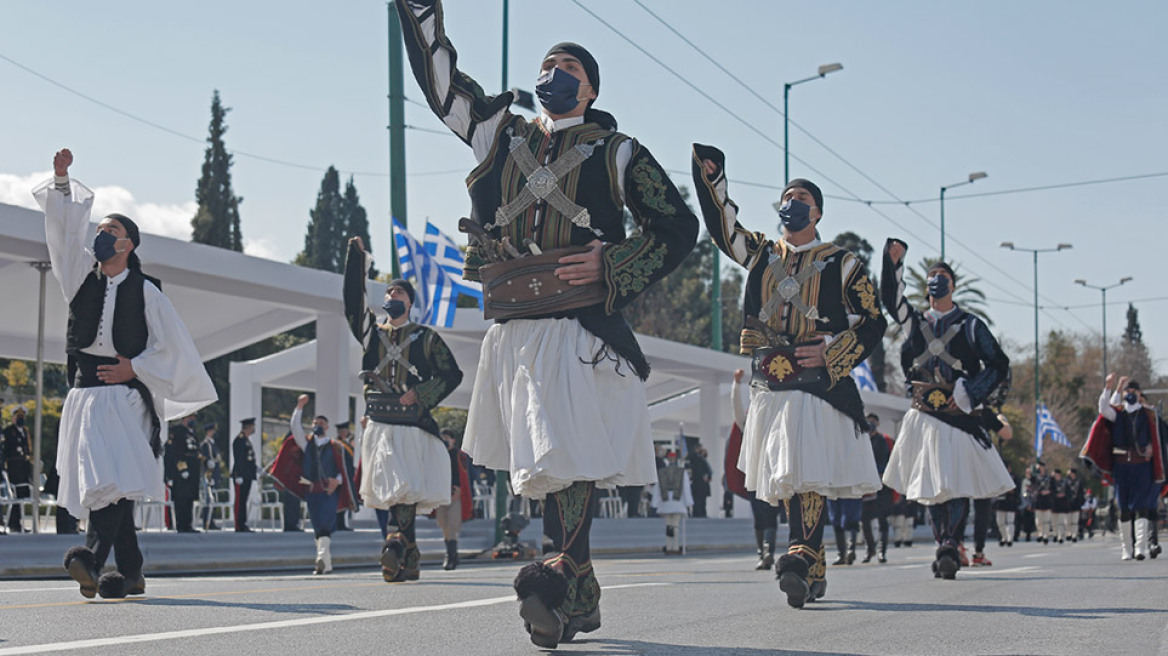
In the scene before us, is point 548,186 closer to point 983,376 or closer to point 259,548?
point 983,376

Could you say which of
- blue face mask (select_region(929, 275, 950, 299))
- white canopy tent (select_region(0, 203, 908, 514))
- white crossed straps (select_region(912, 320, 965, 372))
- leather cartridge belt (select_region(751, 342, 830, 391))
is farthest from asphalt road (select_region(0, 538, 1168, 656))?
white canopy tent (select_region(0, 203, 908, 514))

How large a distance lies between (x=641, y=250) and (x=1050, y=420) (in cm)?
4491

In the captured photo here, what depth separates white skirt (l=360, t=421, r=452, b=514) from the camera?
426 inches

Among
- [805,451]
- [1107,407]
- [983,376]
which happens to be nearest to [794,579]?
[805,451]

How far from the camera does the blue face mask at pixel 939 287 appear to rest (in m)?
11.0

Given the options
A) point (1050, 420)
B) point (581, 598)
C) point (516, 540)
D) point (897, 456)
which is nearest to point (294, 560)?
point (516, 540)

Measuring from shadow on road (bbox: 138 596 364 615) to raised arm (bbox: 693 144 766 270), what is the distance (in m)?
2.57

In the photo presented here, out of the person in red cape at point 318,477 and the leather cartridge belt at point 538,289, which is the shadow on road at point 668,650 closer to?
the leather cartridge belt at point 538,289

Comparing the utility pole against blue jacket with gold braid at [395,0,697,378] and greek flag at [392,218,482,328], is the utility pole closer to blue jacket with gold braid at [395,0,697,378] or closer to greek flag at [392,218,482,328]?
greek flag at [392,218,482,328]

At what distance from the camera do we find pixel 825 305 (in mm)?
8266

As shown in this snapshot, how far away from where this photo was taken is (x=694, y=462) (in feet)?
109

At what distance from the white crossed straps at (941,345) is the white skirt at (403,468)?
3722mm

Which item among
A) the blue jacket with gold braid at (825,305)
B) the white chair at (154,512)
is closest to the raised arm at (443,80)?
the blue jacket with gold braid at (825,305)

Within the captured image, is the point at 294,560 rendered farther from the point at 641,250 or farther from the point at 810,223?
the point at 641,250
